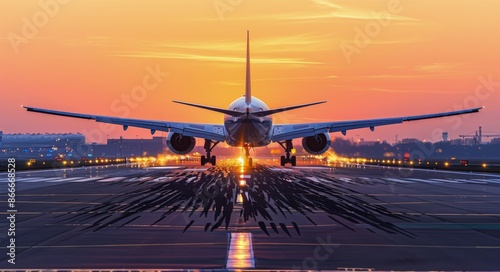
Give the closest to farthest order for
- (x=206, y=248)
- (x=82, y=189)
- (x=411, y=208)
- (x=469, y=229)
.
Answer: (x=206, y=248) < (x=469, y=229) < (x=411, y=208) < (x=82, y=189)

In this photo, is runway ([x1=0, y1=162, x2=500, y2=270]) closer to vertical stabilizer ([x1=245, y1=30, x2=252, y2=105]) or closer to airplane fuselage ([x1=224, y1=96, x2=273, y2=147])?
airplane fuselage ([x1=224, y1=96, x2=273, y2=147])

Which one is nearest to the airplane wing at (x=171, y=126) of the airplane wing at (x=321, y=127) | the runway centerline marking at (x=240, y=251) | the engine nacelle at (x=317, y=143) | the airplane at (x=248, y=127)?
the airplane at (x=248, y=127)

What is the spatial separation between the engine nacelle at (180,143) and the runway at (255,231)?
28.5 m

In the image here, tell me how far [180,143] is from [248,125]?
425 inches

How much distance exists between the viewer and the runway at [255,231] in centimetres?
1423

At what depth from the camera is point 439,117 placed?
5859cm

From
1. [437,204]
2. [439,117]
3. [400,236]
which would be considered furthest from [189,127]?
[400,236]

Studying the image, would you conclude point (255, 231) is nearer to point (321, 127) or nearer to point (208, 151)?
point (321, 127)

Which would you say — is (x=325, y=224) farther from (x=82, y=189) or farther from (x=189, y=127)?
(x=189, y=127)

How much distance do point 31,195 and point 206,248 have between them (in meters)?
19.7

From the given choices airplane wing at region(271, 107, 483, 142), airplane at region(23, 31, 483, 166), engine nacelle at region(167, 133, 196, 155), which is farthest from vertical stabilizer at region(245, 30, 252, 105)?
engine nacelle at region(167, 133, 196, 155)

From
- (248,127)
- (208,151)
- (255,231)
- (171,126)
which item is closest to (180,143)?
(171,126)

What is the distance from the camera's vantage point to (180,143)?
6247cm

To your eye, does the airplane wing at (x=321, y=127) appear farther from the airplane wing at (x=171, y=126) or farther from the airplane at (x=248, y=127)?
the airplane wing at (x=171, y=126)
